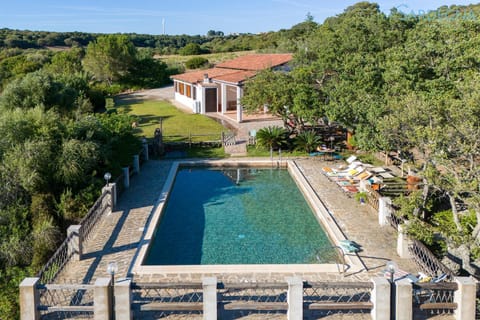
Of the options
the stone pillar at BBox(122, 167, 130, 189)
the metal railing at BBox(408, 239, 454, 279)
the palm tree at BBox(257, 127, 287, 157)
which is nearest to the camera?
the metal railing at BBox(408, 239, 454, 279)

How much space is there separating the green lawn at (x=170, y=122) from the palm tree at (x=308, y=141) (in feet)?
18.6

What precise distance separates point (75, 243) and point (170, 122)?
2264 cm

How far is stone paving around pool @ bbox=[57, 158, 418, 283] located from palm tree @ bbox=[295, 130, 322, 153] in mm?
4900

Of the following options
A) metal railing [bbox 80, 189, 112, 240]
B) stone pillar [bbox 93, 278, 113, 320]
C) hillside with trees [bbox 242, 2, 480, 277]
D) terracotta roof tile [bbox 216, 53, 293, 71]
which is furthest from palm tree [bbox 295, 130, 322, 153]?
stone pillar [bbox 93, 278, 113, 320]

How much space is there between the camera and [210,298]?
9.32 m

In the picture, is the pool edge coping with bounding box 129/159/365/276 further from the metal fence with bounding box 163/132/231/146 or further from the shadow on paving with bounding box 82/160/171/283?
the metal fence with bounding box 163/132/231/146

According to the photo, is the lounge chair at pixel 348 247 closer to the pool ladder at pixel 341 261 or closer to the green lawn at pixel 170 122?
the pool ladder at pixel 341 261

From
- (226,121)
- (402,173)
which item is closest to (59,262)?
(402,173)

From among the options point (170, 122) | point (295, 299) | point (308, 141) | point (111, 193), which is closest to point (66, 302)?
point (295, 299)

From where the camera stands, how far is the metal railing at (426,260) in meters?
11.1

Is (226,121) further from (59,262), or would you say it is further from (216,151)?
(59,262)

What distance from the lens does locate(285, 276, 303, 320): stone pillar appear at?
30.6ft

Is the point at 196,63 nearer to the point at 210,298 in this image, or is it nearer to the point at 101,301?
the point at 101,301

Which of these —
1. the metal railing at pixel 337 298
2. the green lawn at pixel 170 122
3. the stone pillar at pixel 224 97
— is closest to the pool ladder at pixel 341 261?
the metal railing at pixel 337 298
